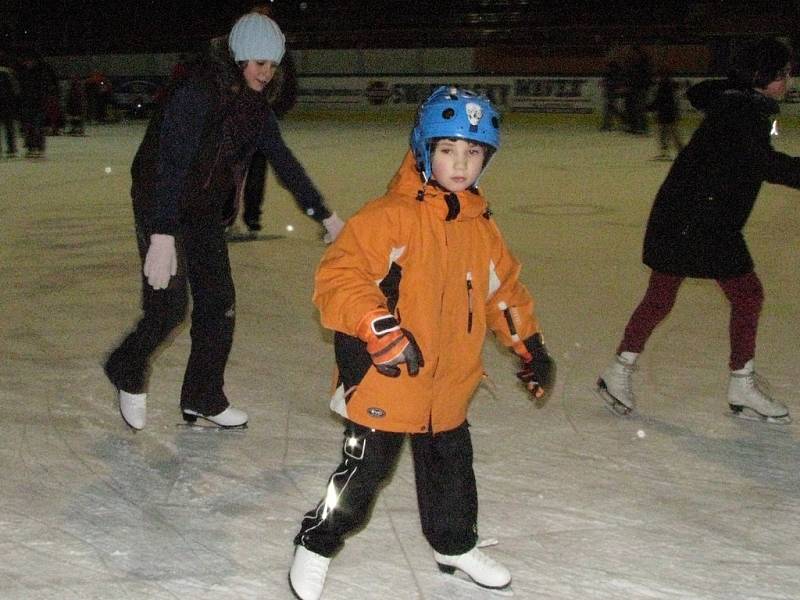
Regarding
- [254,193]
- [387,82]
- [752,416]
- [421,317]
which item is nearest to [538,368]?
[421,317]

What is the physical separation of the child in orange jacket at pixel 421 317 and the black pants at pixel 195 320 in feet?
3.80

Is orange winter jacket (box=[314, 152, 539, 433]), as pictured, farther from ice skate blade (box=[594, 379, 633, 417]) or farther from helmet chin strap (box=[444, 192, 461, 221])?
ice skate blade (box=[594, 379, 633, 417])

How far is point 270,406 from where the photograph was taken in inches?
156

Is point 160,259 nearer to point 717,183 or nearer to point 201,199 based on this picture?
point 201,199

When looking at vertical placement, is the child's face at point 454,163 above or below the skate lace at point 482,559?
above

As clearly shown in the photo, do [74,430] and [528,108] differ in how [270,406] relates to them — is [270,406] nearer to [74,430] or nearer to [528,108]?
[74,430]

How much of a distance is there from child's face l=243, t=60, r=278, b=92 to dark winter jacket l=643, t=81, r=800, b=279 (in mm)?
1465

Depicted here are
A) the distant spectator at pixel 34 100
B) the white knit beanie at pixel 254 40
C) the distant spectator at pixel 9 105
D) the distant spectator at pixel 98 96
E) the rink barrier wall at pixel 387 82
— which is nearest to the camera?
the white knit beanie at pixel 254 40

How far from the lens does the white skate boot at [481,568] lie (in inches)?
97.7

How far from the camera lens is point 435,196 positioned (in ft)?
7.44

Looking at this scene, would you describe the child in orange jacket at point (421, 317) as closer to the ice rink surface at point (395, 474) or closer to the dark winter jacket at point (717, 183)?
the ice rink surface at point (395, 474)

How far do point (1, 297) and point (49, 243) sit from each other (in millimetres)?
1812

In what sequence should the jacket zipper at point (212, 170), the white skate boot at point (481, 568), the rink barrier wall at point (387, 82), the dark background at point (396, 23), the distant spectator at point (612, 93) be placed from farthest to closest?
the dark background at point (396, 23) → the rink barrier wall at point (387, 82) → the distant spectator at point (612, 93) → the jacket zipper at point (212, 170) → the white skate boot at point (481, 568)

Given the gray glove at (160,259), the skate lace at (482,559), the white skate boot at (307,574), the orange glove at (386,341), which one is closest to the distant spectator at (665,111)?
the gray glove at (160,259)
